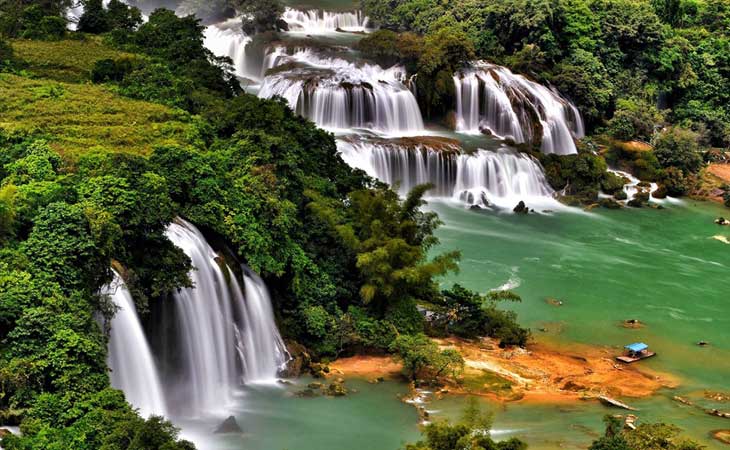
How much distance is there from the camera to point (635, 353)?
66.9 ft

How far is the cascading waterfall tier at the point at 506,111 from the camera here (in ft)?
123

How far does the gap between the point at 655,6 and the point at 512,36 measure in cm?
1193

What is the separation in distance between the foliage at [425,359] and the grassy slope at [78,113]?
255 inches

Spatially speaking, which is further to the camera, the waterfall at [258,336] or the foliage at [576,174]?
the foliage at [576,174]

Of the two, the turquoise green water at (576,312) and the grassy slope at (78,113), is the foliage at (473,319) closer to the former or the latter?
the turquoise green water at (576,312)

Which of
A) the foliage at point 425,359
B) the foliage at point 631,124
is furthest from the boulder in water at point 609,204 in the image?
the foliage at point 425,359

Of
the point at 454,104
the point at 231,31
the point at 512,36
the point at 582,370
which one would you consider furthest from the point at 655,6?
the point at 582,370

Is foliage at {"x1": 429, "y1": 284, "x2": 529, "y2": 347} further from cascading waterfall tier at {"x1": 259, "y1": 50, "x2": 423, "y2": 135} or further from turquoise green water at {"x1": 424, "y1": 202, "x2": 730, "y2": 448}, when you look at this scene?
cascading waterfall tier at {"x1": 259, "y1": 50, "x2": 423, "y2": 135}

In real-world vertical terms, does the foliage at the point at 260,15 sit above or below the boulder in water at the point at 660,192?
above

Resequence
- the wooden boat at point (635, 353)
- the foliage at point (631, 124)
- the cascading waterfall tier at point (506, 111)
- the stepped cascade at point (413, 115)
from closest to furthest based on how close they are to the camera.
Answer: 1. the wooden boat at point (635, 353)
2. the stepped cascade at point (413, 115)
3. the cascading waterfall tier at point (506, 111)
4. the foliage at point (631, 124)

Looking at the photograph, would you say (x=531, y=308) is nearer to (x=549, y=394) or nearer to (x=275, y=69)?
(x=549, y=394)

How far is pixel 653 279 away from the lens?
26484mm

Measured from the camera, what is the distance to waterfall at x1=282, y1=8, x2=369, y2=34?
45656mm

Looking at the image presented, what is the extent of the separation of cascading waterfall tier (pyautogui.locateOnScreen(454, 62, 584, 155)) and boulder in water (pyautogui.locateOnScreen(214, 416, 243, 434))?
24.0 m
